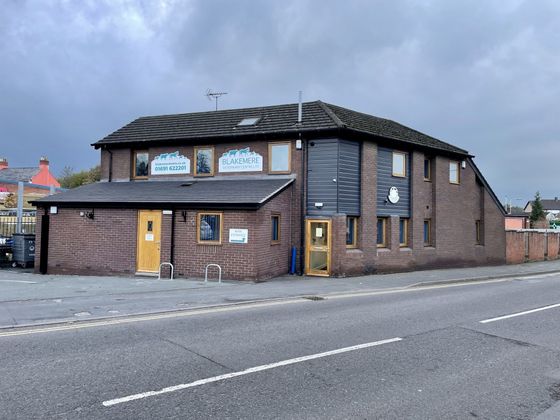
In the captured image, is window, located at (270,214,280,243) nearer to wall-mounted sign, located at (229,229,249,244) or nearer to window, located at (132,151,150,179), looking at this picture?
wall-mounted sign, located at (229,229,249,244)

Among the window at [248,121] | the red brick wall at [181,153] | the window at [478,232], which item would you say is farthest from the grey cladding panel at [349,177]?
the window at [478,232]

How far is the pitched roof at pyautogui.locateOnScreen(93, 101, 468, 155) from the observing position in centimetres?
1773

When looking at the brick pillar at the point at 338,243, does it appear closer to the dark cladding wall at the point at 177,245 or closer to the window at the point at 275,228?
the dark cladding wall at the point at 177,245

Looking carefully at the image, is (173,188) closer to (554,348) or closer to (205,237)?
(205,237)

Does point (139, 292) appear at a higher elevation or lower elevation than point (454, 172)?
lower

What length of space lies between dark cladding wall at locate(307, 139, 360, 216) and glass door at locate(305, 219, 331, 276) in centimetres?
46

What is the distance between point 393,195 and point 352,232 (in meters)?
2.68

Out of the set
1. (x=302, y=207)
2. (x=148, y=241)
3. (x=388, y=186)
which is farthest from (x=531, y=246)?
(x=148, y=241)

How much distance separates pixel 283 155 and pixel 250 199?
3673mm

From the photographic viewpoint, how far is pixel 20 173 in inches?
1864

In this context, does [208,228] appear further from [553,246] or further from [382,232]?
[553,246]

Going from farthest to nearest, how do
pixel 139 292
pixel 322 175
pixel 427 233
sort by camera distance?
1. pixel 427 233
2. pixel 322 175
3. pixel 139 292

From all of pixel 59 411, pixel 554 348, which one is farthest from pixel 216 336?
pixel 554 348

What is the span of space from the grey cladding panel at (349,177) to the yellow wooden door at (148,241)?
677 centimetres
